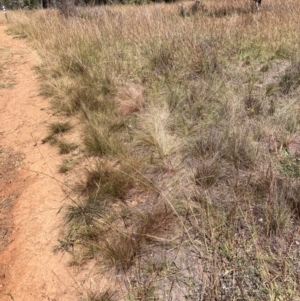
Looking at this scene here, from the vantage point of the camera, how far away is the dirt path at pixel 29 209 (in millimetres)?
2014

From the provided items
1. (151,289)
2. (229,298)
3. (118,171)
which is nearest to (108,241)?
(151,289)

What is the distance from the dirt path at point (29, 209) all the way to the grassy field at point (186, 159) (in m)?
0.14

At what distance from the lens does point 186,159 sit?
279 centimetres

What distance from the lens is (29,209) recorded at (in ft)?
8.66

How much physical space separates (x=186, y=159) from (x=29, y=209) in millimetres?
1471

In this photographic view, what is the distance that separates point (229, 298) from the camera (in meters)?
1.69

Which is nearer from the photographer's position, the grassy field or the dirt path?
the grassy field

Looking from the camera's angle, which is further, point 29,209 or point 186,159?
point 186,159

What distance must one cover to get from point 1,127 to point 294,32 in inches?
194

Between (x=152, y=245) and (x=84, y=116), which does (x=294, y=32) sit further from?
(x=152, y=245)

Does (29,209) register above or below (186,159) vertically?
below

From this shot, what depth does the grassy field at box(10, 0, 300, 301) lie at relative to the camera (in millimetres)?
1858

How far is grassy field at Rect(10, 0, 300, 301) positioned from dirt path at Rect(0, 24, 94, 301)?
0.14m

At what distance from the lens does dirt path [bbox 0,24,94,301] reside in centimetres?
201
